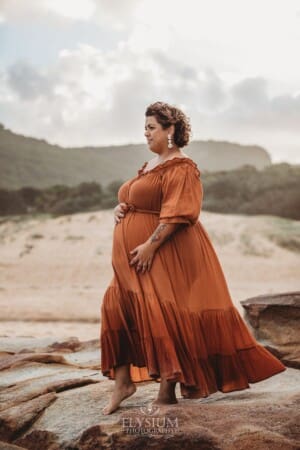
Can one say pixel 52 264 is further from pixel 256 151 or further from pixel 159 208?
pixel 256 151

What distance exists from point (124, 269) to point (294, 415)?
1.22 m

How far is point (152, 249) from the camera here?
3777 millimetres

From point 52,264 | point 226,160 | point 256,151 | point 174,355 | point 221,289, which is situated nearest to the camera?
point 174,355

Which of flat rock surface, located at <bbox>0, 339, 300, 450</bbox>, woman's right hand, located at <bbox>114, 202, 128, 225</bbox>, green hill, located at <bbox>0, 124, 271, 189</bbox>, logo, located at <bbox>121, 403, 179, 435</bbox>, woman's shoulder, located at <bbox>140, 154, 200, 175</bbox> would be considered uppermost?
green hill, located at <bbox>0, 124, 271, 189</bbox>

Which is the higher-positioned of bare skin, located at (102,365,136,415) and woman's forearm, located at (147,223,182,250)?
woman's forearm, located at (147,223,182,250)

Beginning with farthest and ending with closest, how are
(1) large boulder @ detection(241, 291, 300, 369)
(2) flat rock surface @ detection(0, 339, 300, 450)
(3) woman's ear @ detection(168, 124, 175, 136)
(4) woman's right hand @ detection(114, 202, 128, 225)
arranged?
(1) large boulder @ detection(241, 291, 300, 369), (4) woman's right hand @ detection(114, 202, 128, 225), (3) woman's ear @ detection(168, 124, 175, 136), (2) flat rock surface @ detection(0, 339, 300, 450)

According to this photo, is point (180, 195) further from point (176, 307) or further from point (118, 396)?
point (118, 396)

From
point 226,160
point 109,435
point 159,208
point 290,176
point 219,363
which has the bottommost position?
point 109,435

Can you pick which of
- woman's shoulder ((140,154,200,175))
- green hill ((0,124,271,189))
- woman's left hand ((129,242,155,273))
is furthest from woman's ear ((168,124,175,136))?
green hill ((0,124,271,189))

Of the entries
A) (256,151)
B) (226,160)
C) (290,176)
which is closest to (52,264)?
(290,176)

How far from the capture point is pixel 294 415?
3.52m

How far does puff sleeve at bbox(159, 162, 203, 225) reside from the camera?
12.4 feet

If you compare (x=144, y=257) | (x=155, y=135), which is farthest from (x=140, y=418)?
(x=155, y=135)

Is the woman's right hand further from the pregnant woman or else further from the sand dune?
the sand dune
